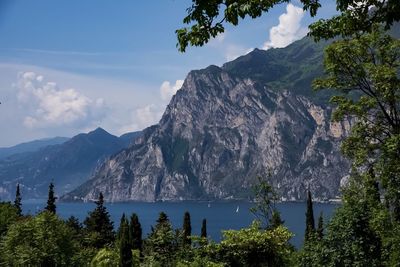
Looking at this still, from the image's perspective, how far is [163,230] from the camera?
45.6 m

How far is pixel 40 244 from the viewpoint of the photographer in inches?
1809

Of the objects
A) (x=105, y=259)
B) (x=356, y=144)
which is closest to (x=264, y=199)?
(x=356, y=144)

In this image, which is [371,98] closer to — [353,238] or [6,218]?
[353,238]

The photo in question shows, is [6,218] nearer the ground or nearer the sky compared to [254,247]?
nearer the sky

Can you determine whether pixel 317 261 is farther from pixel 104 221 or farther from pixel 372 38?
pixel 104 221

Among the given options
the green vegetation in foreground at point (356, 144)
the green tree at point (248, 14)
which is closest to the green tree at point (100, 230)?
the green vegetation in foreground at point (356, 144)

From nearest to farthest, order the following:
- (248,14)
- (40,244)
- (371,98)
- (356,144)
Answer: (248,14)
(371,98)
(356,144)
(40,244)

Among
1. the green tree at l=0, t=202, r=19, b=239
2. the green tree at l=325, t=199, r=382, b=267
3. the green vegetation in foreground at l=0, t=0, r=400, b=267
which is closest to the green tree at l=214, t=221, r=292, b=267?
the green vegetation in foreground at l=0, t=0, r=400, b=267

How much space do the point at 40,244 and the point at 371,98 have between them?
36.1 m

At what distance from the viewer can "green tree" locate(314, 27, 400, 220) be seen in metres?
19.0

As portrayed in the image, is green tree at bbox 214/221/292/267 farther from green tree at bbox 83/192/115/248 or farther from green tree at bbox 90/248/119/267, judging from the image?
green tree at bbox 83/192/115/248

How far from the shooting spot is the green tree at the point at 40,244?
44375 millimetres

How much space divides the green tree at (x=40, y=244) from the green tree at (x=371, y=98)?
3349 cm

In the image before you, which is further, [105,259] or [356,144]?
[105,259]
